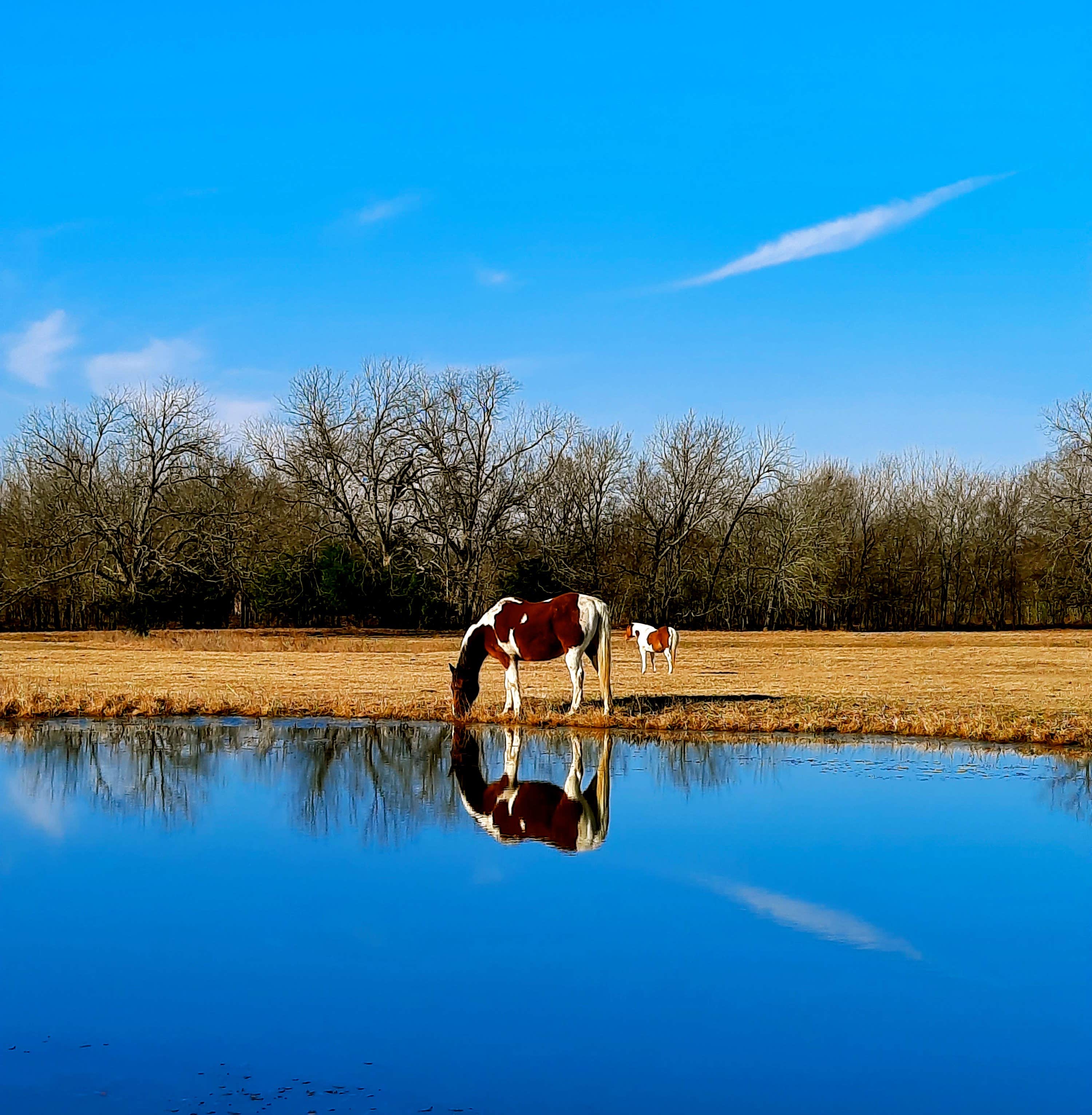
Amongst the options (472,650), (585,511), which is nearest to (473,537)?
(585,511)

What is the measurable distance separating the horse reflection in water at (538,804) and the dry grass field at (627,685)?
3463 millimetres

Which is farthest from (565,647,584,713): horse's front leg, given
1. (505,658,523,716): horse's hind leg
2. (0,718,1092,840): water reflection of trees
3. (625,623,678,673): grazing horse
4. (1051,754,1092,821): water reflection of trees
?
(625,623,678,673): grazing horse

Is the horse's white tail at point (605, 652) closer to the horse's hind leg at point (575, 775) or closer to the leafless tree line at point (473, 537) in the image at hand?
the horse's hind leg at point (575, 775)

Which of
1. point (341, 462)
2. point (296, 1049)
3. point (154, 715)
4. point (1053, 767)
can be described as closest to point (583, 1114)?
point (296, 1049)

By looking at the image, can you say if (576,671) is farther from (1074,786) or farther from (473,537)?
(473,537)

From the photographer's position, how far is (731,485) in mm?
54969

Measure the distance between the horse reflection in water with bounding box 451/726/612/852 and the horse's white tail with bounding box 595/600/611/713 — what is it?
2631 millimetres

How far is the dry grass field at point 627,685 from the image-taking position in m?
17.2

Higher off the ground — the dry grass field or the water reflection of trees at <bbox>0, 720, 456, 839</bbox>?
the dry grass field

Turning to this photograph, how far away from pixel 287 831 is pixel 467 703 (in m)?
7.18

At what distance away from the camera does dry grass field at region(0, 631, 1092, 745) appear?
56.3 ft

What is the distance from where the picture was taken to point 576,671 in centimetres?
1783

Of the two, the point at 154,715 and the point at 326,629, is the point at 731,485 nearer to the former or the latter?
the point at 326,629

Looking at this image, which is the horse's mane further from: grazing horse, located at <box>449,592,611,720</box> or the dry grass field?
the dry grass field
